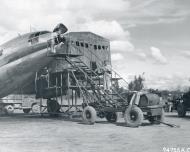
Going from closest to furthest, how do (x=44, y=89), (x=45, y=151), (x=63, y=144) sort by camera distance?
(x=45, y=151)
(x=63, y=144)
(x=44, y=89)

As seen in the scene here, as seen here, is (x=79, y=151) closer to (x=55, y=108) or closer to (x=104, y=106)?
(x=104, y=106)

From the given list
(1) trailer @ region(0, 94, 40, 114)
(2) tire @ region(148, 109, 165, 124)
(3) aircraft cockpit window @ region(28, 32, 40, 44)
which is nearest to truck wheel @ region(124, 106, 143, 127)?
(2) tire @ region(148, 109, 165, 124)

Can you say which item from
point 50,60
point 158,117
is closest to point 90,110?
point 158,117

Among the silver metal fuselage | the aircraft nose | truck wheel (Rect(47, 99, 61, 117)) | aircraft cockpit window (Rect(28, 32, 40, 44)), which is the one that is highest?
the aircraft nose

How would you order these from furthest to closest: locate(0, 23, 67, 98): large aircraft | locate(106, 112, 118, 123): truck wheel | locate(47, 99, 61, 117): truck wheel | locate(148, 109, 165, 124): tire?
1. locate(47, 99, 61, 117): truck wheel
2. locate(0, 23, 67, 98): large aircraft
3. locate(106, 112, 118, 123): truck wheel
4. locate(148, 109, 165, 124): tire

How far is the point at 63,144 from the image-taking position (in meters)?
9.45

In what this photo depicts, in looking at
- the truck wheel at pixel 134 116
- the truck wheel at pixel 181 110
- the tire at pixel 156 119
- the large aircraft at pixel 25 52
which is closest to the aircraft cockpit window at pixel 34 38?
the large aircraft at pixel 25 52

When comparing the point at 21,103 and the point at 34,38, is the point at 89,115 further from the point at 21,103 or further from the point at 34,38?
the point at 21,103

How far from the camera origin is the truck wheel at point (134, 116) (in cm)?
1430

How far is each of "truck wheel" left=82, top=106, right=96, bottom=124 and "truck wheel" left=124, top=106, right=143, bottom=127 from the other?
6.84 ft

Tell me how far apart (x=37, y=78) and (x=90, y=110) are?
316 inches

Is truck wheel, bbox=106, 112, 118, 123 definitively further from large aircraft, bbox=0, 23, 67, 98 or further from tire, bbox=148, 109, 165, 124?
large aircraft, bbox=0, 23, 67, 98

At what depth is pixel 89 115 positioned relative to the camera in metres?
16.4

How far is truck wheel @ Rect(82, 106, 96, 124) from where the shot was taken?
16.1 metres
